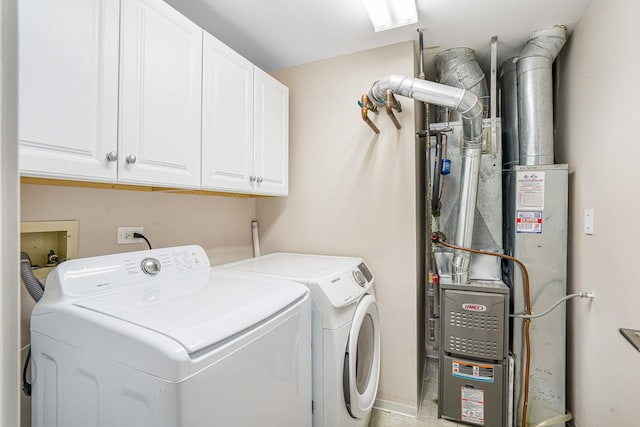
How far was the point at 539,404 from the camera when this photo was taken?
188cm

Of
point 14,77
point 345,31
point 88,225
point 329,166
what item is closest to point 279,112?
point 329,166

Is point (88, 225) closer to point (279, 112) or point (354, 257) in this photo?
point (279, 112)

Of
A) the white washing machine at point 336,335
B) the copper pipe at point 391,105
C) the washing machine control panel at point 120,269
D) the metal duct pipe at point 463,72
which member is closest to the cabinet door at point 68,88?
the washing machine control panel at point 120,269

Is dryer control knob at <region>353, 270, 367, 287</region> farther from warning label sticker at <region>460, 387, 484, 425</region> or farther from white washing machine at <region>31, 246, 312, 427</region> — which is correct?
warning label sticker at <region>460, 387, 484, 425</region>

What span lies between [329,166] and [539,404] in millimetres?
2034

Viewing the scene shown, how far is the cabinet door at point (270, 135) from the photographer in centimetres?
193

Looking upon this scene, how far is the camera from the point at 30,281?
113 centimetres

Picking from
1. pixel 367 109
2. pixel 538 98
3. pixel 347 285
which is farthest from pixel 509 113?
pixel 347 285

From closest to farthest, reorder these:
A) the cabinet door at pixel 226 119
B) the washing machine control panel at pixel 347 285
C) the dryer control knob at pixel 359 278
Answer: the washing machine control panel at pixel 347 285, the cabinet door at pixel 226 119, the dryer control knob at pixel 359 278

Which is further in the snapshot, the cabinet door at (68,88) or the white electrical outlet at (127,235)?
the white electrical outlet at (127,235)

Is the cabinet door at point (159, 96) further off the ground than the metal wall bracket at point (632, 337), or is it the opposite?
the cabinet door at point (159, 96)

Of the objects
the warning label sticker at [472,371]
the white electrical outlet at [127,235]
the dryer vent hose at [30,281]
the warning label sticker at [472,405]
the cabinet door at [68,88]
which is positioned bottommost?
the warning label sticker at [472,405]

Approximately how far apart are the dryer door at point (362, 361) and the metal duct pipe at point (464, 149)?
63 cm

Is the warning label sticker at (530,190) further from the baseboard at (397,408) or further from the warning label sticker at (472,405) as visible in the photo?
the baseboard at (397,408)
